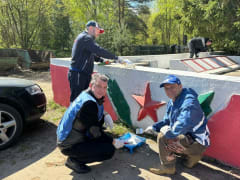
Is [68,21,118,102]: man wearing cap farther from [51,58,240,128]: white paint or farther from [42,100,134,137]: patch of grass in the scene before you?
[42,100,134,137]: patch of grass

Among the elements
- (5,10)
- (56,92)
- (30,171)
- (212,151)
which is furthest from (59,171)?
(5,10)

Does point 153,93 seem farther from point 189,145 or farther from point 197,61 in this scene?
point 197,61

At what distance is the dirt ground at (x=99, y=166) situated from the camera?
2.48 metres

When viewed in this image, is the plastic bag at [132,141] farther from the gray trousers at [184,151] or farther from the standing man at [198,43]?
the standing man at [198,43]

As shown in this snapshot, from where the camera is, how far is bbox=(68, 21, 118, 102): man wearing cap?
3336 millimetres

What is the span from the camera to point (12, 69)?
12.1 m

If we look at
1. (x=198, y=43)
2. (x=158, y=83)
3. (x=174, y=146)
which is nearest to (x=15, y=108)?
(x=158, y=83)

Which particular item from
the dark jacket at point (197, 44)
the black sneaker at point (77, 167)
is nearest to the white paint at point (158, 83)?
the black sneaker at point (77, 167)

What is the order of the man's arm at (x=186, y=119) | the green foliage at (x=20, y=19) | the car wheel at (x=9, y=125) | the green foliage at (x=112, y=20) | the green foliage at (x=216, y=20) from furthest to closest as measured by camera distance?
1. the green foliage at (x=20, y=19)
2. the green foliage at (x=112, y=20)
3. the green foliage at (x=216, y=20)
4. the car wheel at (x=9, y=125)
5. the man's arm at (x=186, y=119)

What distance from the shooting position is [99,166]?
2.70 meters

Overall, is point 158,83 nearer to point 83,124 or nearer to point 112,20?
point 83,124

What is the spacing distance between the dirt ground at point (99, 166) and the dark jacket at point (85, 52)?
1.41 m

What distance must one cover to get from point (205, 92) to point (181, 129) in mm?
776

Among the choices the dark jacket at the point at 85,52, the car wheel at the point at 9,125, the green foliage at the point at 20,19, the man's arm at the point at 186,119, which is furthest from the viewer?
the green foliage at the point at 20,19
